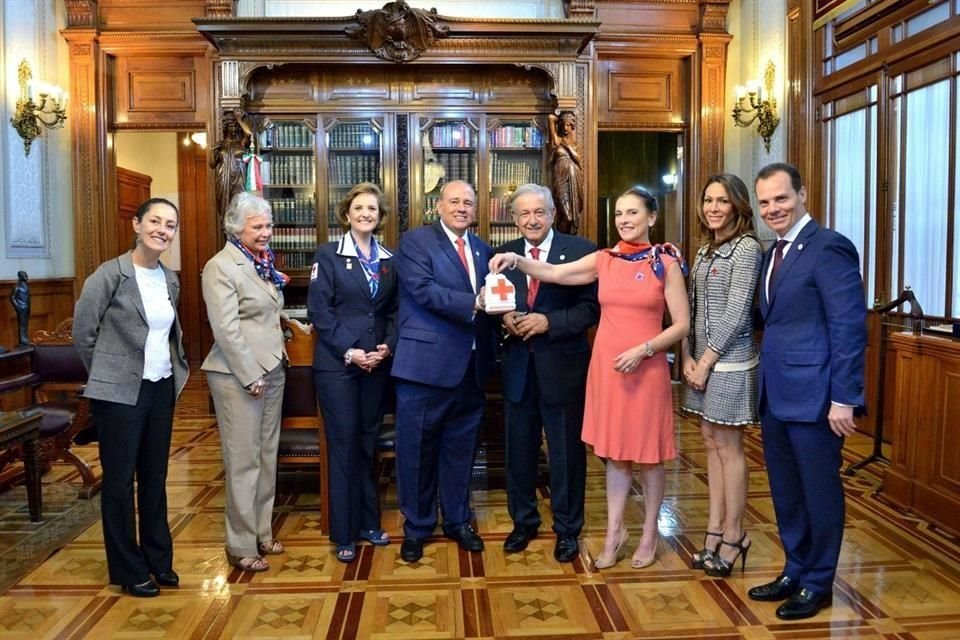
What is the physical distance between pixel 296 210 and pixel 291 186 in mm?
206

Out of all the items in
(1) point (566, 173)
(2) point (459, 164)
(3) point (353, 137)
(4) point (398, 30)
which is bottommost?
(1) point (566, 173)

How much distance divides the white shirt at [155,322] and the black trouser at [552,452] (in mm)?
1348

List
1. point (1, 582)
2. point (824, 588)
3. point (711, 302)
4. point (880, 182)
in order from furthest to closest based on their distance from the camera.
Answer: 1. point (880, 182)
2. point (1, 582)
3. point (711, 302)
4. point (824, 588)

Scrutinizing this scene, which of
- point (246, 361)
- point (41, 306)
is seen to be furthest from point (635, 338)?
point (41, 306)

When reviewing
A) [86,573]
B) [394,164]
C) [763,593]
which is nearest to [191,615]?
[86,573]

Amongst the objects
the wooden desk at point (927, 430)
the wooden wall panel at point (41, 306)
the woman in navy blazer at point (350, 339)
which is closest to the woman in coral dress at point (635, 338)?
the woman in navy blazer at point (350, 339)

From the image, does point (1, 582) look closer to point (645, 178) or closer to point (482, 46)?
point (482, 46)

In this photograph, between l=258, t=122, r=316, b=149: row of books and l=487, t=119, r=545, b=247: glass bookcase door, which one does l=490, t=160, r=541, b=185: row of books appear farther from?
l=258, t=122, r=316, b=149: row of books

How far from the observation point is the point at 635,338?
2838mm

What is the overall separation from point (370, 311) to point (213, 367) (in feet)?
2.13

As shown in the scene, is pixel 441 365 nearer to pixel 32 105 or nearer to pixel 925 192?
pixel 925 192

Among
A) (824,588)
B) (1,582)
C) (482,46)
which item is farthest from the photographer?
(482,46)

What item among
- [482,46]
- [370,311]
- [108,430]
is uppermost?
[482,46]

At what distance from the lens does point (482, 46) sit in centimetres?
628
